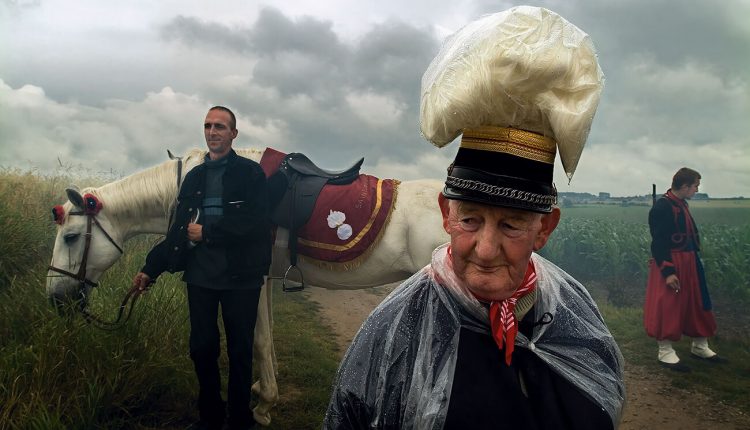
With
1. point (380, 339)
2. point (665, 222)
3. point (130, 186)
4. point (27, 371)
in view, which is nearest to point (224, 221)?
point (130, 186)

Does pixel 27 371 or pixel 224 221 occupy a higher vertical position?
pixel 224 221

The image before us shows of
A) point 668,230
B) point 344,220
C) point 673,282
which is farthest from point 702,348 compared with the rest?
point 344,220

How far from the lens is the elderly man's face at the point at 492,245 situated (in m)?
1.12

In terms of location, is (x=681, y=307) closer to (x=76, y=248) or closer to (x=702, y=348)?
(x=702, y=348)

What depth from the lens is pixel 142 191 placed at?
11.5 feet

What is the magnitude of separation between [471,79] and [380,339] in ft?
2.26

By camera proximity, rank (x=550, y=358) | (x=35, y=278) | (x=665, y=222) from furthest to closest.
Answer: (x=665, y=222)
(x=35, y=278)
(x=550, y=358)

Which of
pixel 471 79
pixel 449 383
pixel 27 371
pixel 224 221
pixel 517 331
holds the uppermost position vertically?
pixel 471 79

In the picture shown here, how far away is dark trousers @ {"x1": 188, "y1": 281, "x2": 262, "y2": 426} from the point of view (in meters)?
2.95

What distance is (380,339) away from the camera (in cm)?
125

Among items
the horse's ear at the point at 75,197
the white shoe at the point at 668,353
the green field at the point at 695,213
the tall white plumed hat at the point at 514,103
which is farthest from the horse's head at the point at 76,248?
the green field at the point at 695,213

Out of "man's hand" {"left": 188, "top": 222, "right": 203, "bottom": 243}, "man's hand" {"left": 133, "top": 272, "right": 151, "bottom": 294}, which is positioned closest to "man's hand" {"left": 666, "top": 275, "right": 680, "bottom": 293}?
"man's hand" {"left": 188, "top": 222, "right": 203, "bottom": 243}

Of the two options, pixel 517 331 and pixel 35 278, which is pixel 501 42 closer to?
pixel 517 331

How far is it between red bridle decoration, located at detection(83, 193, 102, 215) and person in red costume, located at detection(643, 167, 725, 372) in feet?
18.3
